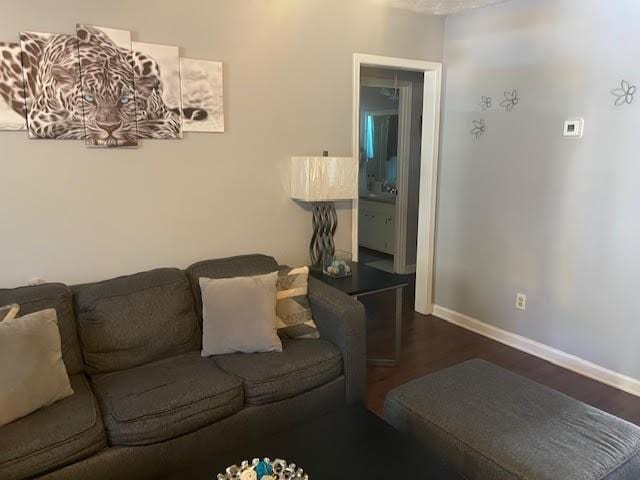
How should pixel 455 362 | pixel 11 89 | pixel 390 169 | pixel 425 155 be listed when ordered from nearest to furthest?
pixel 11 89 → pixel 455 362 → pixel 425 155 → pixel 390 169

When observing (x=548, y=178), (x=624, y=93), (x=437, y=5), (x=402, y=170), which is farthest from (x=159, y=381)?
(x=402, y=170)

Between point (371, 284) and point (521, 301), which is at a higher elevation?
point (371, 284)

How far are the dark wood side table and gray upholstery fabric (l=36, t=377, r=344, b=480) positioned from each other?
0.63 meters

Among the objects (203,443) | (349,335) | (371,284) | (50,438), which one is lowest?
(203,443)

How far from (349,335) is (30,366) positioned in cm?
142

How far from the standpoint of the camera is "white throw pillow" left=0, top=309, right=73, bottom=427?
179cm

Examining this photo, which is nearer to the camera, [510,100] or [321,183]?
[321,183]

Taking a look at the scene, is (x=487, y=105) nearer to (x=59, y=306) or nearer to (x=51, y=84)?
(x=51, y=84)

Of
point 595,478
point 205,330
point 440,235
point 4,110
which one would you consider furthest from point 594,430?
point 4,110

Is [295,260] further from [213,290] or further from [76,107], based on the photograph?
[76,107]

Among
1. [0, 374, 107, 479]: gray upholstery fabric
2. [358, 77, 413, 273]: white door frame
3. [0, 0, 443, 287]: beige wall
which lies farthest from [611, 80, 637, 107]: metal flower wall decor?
[0, 374, 107, 479]: gray upholstery fabric

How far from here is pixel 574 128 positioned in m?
2.97

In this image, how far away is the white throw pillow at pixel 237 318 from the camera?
239 cm

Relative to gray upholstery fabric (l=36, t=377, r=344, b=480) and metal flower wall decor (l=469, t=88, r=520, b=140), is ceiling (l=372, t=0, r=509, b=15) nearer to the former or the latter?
metal flower wall decor (l=469, t=88, r=520, b=140)
